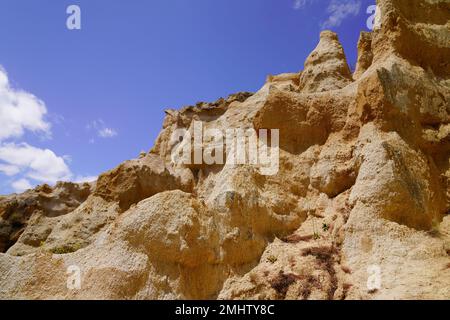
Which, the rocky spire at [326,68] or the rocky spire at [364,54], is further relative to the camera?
the rocky spire at [364,54]

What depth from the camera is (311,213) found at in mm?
11547

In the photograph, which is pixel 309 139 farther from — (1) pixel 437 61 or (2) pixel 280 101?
(1) pixel 437 61

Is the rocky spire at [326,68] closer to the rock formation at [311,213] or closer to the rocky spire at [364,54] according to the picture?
the rocky spire at [364,54]

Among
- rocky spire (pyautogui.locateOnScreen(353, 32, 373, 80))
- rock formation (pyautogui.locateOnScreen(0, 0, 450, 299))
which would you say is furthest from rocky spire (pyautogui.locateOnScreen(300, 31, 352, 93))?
rock formation (pyautogui.locateOnScreen(0, 0, 450, 299))

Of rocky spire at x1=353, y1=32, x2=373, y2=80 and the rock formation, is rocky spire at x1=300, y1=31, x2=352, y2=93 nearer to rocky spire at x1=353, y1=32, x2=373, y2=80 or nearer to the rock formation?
rocky spire at x1=353, y1=32, x2=373, y2=80

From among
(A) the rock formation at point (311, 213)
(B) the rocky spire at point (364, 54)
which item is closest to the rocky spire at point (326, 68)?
(B) the rocky spire at point (364, 54)

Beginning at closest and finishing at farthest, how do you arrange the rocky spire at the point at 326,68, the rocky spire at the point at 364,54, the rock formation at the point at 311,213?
the rock formation at the point at 311,213 → the rocky spire at the point at 326,68 → the rocky spire at the point at 364,54

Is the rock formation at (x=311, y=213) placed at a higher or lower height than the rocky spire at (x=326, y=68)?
lower

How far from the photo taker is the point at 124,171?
551 inches

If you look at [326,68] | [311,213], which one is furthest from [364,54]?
[311,213]

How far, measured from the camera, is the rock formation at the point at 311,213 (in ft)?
28.7

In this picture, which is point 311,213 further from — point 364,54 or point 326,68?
point 364,54

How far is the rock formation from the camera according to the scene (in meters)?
8.76
